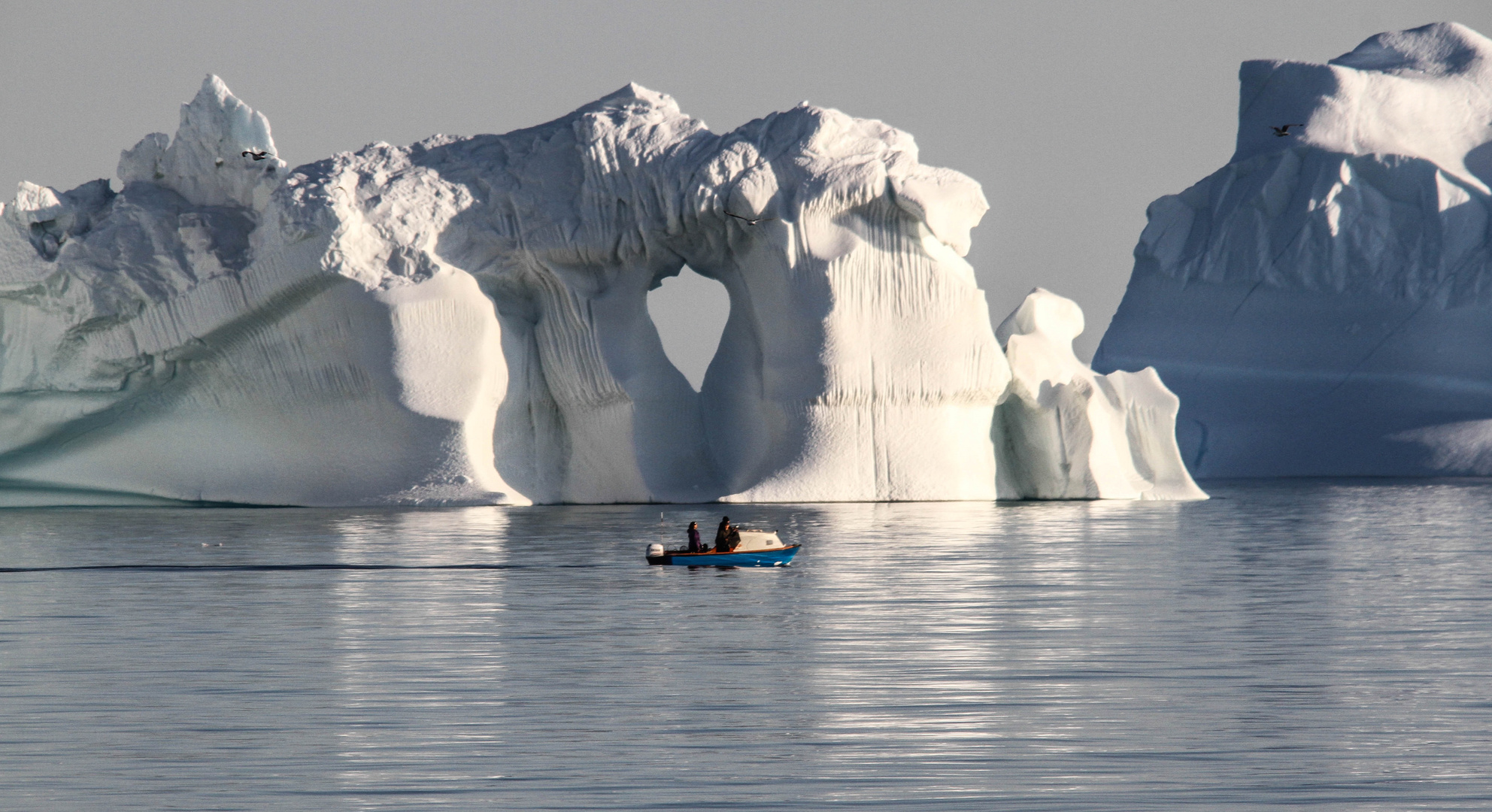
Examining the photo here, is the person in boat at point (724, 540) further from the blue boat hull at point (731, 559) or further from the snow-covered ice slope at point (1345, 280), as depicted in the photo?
the snow-covered ice slope at point (1345, 280)

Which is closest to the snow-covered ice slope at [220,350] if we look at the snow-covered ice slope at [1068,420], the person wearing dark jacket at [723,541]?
the snow-covered ice slope at [1068,420]

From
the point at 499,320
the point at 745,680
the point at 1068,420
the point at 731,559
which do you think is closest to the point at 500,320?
the point at 499,320

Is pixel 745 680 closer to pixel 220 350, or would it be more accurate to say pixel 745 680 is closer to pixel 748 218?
pixel 748 218

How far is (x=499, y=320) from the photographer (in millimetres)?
31875

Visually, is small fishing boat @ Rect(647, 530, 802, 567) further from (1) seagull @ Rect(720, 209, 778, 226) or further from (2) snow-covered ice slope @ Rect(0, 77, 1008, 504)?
(1) seagull @ Rect(720, 209, 778, 226)

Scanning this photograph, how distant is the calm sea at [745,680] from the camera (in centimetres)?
791

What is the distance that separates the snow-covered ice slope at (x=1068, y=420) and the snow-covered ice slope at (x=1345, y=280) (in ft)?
70.0

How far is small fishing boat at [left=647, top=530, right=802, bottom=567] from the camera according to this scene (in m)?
19.4

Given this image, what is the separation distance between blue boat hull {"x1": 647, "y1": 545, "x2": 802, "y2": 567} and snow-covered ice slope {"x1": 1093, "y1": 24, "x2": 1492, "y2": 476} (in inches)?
1531

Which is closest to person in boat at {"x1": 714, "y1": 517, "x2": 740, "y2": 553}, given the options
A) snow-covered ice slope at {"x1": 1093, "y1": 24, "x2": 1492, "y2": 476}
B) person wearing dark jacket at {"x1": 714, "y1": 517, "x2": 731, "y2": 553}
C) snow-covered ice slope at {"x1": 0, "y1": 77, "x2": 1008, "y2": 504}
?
person wearing dark jacket at {"x1": 714, "y1": 517, "x2": 731, "y2": 553}

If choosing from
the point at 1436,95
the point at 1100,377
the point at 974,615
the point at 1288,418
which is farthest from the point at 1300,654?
the point at 1436,95

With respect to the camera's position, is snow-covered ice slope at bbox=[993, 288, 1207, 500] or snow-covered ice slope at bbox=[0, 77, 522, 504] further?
snow-covered ice slope at bbox=[993, 288, 1207, 500]

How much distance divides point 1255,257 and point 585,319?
3078cm

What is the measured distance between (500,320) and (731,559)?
13488 millimetres
